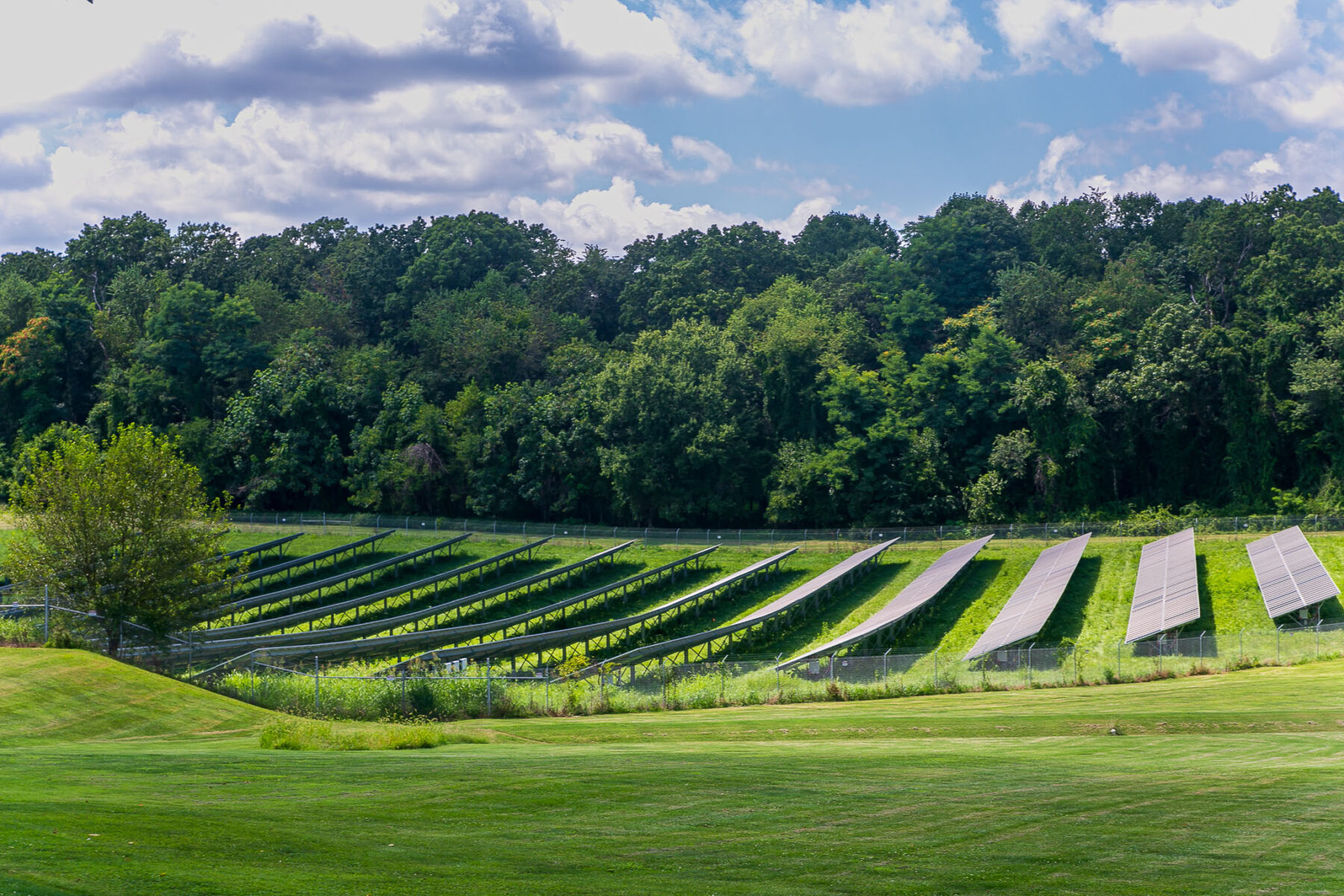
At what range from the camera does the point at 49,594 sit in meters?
38.2

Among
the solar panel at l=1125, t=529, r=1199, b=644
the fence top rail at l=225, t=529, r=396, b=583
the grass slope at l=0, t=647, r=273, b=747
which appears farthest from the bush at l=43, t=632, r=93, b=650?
the solar panel at l=1125, t=529, r=1199, b=644

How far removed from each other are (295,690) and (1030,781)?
66.7 feet

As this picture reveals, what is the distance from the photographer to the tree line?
235ft

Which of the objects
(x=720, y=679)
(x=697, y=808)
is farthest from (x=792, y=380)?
(x=697, y=808)

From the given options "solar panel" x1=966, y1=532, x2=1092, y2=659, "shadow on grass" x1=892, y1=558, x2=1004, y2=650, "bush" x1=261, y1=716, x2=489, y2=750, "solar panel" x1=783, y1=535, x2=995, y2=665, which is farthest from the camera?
"shadow on grass" x1=892, y1=558, x2=1004, y2=650

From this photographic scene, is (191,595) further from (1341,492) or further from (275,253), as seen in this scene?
A: (275,253)

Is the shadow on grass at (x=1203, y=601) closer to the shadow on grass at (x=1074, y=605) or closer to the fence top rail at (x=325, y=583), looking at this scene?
the shadow on grass at (x=1074, y=605)

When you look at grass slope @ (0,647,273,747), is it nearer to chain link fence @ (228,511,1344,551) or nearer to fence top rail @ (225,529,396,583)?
fence top rail @ (225,529,396,583)

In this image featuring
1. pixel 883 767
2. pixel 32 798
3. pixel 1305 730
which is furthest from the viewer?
pixel 1305 730

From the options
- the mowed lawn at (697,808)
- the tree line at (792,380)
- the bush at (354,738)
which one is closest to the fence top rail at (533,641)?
the bush at (354,738)

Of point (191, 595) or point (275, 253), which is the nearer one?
point (191, 595)

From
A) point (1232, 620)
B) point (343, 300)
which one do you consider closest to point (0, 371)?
point (343, 300)

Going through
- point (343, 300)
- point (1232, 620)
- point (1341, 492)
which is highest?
point (343, 300)

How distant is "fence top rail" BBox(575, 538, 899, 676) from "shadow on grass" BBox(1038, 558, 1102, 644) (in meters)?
9.69
